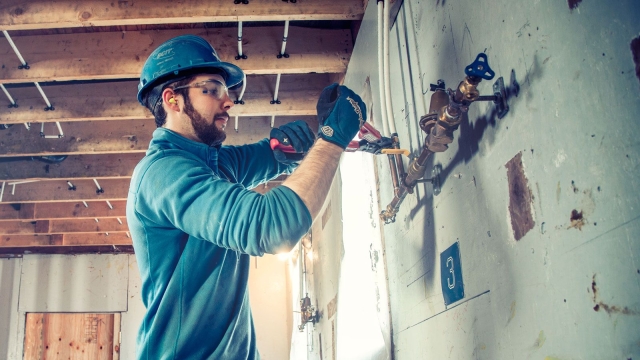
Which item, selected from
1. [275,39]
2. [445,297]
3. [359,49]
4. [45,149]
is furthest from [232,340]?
[45,149]

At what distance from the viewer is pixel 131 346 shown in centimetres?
618

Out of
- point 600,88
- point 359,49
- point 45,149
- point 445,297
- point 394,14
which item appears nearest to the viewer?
point 600,88

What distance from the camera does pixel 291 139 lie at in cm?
143

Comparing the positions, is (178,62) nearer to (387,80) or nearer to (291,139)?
(291,139)

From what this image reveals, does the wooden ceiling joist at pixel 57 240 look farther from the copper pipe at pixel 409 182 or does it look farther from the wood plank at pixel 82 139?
the copper pipe at pixel 409 182

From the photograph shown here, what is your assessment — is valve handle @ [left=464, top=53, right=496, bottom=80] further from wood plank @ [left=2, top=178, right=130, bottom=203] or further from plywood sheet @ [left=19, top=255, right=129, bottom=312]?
plywood sheet @ [left=19, top=255, right=129, bottom=312]

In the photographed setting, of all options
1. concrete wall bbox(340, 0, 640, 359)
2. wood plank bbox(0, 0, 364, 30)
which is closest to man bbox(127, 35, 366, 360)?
concrete wall bbox(340, 0, 640, 359)

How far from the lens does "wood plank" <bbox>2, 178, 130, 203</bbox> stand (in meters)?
4.51

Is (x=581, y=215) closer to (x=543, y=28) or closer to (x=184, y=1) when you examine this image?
(x=543, y=28)

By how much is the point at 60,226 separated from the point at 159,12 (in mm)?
3990

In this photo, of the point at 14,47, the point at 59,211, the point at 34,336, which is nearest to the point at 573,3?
the point at 14,47

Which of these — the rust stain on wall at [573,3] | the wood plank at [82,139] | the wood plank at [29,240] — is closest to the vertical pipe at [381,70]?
the rust stain on wall at [573,3]

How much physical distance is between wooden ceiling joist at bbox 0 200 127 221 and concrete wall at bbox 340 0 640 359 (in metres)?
4.41

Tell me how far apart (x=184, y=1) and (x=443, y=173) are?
66.7 inches
